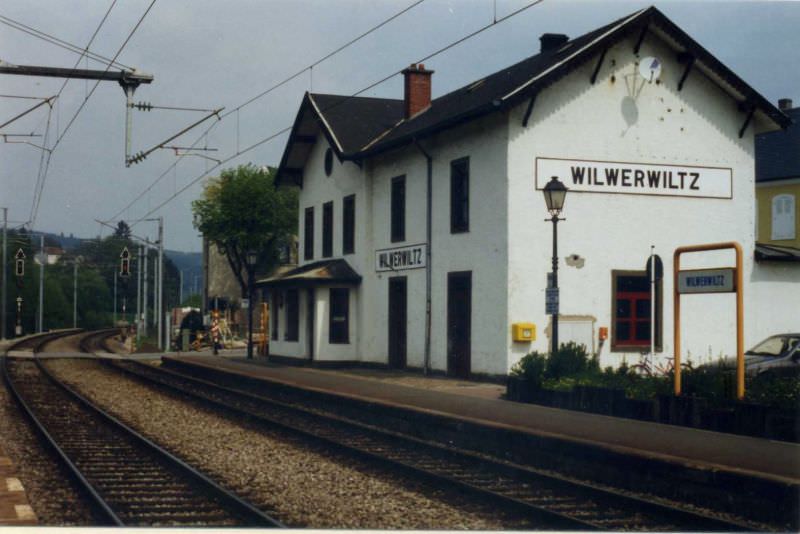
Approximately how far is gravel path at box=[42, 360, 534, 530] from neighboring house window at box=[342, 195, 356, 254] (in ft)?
41.5

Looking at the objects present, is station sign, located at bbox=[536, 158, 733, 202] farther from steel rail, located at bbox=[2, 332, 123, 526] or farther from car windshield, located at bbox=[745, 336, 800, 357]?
steel rail, located at bbox=[2, 332, 123, 526]

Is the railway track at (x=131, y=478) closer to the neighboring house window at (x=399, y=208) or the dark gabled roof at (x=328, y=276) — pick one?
the neighboring house window at (x=399, y=208)

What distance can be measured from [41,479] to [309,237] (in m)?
24.2

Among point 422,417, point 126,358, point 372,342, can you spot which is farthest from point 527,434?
point 126,358

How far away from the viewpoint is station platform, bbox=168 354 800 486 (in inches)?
406

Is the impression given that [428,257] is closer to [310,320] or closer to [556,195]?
[310,320]

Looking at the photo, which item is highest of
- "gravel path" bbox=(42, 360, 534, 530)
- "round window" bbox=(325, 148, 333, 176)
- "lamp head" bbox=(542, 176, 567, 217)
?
"round window" bbox=(325, 148, 333, 176)

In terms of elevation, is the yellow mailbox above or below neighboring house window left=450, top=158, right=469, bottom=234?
below

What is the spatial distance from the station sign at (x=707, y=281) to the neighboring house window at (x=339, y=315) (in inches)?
673

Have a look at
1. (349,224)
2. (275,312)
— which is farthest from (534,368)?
(275,312)

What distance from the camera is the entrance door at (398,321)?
2761 cm

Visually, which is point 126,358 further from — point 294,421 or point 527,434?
point 527,434

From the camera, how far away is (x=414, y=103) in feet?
102

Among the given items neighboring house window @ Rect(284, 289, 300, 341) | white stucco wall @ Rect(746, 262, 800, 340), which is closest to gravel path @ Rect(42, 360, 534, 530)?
white stucco wall @ Rect(746, 262, 800, 340)
